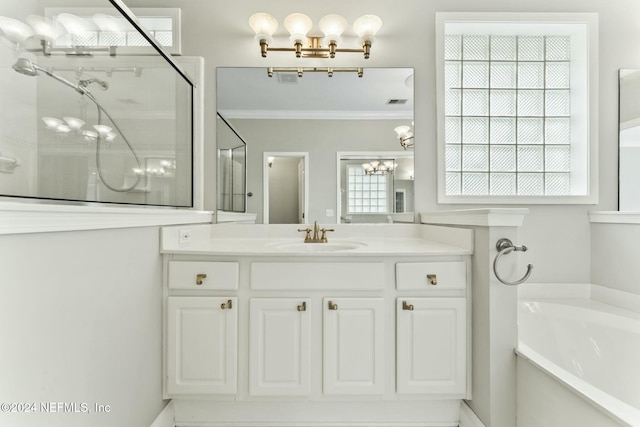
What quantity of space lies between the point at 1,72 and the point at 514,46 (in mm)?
2781

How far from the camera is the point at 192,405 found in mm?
1551

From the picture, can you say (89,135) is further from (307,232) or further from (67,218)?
(307,232)

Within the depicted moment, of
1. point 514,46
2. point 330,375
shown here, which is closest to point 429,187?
point 514,46

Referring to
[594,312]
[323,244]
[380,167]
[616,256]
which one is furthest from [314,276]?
[616,256]

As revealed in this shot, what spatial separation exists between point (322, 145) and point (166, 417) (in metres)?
1.76

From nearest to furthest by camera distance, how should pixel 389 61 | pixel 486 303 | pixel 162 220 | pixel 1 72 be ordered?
1. pixel 1 72
2. pixel 486 303
3. pixel 162 220
4. pixel 389 61

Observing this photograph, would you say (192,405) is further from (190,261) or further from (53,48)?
(53,48)

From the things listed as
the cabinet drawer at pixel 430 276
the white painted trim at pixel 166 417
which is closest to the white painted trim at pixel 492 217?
the cabinet drawer at pixel 430 276

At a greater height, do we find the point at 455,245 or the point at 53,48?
the point at 53,48

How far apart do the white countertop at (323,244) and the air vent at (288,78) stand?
3.24ft

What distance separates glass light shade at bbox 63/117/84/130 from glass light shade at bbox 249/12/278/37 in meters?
1.26

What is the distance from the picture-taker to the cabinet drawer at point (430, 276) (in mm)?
1468

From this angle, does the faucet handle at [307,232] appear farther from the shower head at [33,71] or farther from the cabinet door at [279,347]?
the shower head at [33,71]

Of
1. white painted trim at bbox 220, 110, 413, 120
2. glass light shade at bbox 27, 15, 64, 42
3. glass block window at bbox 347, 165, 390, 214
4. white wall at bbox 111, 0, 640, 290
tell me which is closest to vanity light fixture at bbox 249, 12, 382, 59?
white wall at bbox 111, 0, 640, 290
